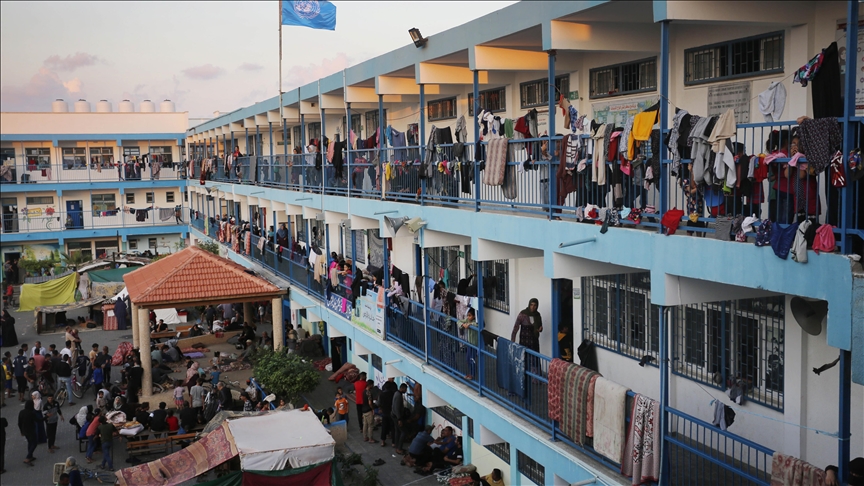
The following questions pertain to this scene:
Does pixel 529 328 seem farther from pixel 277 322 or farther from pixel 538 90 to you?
pixel 277 322

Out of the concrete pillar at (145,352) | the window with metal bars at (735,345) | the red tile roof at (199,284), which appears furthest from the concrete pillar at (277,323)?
the window with metal bars at (735,345)

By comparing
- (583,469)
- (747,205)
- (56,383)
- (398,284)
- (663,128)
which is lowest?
(56,383)

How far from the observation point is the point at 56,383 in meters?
22.1

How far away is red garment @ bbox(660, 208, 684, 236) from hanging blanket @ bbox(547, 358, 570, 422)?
8.14 feet

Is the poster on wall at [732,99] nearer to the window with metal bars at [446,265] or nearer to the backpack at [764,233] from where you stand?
the backpack at [764,233]

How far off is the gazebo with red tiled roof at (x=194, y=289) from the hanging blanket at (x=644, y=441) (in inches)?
588

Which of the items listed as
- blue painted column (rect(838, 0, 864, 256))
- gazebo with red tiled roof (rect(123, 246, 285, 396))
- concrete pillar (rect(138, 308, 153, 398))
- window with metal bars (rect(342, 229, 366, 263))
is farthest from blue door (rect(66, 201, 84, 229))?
blue painted column (rect(838, 0, 864, 256))

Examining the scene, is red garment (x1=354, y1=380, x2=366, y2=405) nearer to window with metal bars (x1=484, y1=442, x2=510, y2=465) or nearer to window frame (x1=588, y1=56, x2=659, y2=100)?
window with metal bars (x1=484, y1=442, x2=510, y2=465)

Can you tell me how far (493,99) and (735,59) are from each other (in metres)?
6.78

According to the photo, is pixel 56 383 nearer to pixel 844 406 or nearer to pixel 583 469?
pixel 583 469

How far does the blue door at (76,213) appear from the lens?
140ft

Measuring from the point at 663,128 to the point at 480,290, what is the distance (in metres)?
5.13

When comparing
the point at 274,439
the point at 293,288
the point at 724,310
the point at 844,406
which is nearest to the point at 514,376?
the point at 724,310

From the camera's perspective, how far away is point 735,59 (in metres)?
9.88
